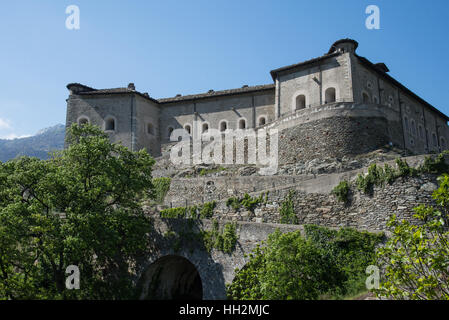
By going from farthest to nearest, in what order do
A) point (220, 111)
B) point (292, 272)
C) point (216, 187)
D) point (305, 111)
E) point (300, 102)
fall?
point (220, 111) → point (300, 102) → point (305, 111) → point (216, 187) → point (292, 272)

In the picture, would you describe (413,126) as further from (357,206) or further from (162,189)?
Answer: (162,189)

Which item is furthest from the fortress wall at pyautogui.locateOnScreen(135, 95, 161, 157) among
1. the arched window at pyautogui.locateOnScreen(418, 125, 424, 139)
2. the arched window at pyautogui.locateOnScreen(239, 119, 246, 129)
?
the arched window at pyautogui.locateOnScreen(418, 125, 424, 139)

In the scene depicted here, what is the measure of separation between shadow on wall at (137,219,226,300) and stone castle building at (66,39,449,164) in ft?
48.0

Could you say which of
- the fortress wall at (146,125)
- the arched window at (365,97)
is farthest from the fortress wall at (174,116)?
the arched window at (365,97)

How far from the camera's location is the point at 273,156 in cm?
3394

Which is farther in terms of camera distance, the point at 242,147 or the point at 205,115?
the point at 205,115

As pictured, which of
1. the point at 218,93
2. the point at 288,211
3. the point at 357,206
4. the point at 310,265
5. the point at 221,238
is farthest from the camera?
the point at 218,93

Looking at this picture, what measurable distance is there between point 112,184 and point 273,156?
53.5 ft

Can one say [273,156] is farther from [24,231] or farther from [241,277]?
[24,231]

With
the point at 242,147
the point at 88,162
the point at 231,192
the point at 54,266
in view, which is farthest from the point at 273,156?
the point at 54,266

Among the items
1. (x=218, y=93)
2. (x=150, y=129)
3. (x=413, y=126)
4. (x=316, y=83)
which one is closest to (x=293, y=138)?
(x=316, y=83)

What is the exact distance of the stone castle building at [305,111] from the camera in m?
32.6

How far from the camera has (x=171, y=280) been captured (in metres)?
21.9

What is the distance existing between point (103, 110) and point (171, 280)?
27.9m
